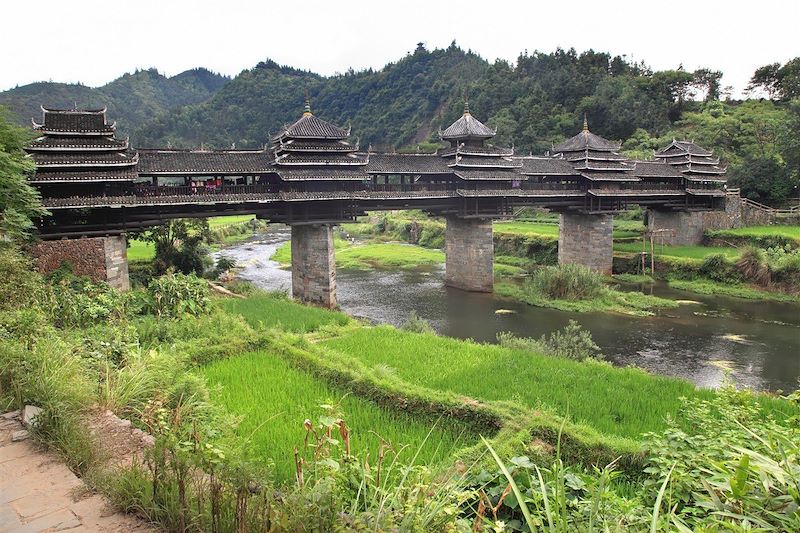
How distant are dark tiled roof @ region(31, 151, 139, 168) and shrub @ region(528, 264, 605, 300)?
20505 millimetres

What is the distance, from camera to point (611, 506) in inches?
178

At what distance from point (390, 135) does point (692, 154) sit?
6157 centimetres

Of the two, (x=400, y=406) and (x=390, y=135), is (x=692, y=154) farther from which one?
(x=390, y=135)

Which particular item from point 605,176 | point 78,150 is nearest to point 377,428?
point 78,150

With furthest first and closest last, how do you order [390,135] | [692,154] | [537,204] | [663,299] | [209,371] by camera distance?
[390,135], [692,154], [537,204], [663,299], [209,371]

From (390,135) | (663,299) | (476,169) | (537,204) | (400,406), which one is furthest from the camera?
(390,135)

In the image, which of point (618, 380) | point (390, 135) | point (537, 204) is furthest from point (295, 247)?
point (390, 135)

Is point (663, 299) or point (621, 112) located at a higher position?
point (621, 112)

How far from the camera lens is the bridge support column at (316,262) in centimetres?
2545

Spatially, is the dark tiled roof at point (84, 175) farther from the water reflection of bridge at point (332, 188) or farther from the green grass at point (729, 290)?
the green grass at point (729, 290)

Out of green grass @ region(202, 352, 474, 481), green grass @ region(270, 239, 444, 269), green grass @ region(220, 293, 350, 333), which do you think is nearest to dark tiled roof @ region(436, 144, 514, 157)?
green grass @ region(270, 239, 444, 269)

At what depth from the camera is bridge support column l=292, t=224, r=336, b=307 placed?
25453 mm

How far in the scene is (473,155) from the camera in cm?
2944

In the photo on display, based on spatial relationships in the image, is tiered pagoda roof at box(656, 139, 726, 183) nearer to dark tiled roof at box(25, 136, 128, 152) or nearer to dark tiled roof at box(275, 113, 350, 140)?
dark tiled roof at box(275, 113, 350, 140)
